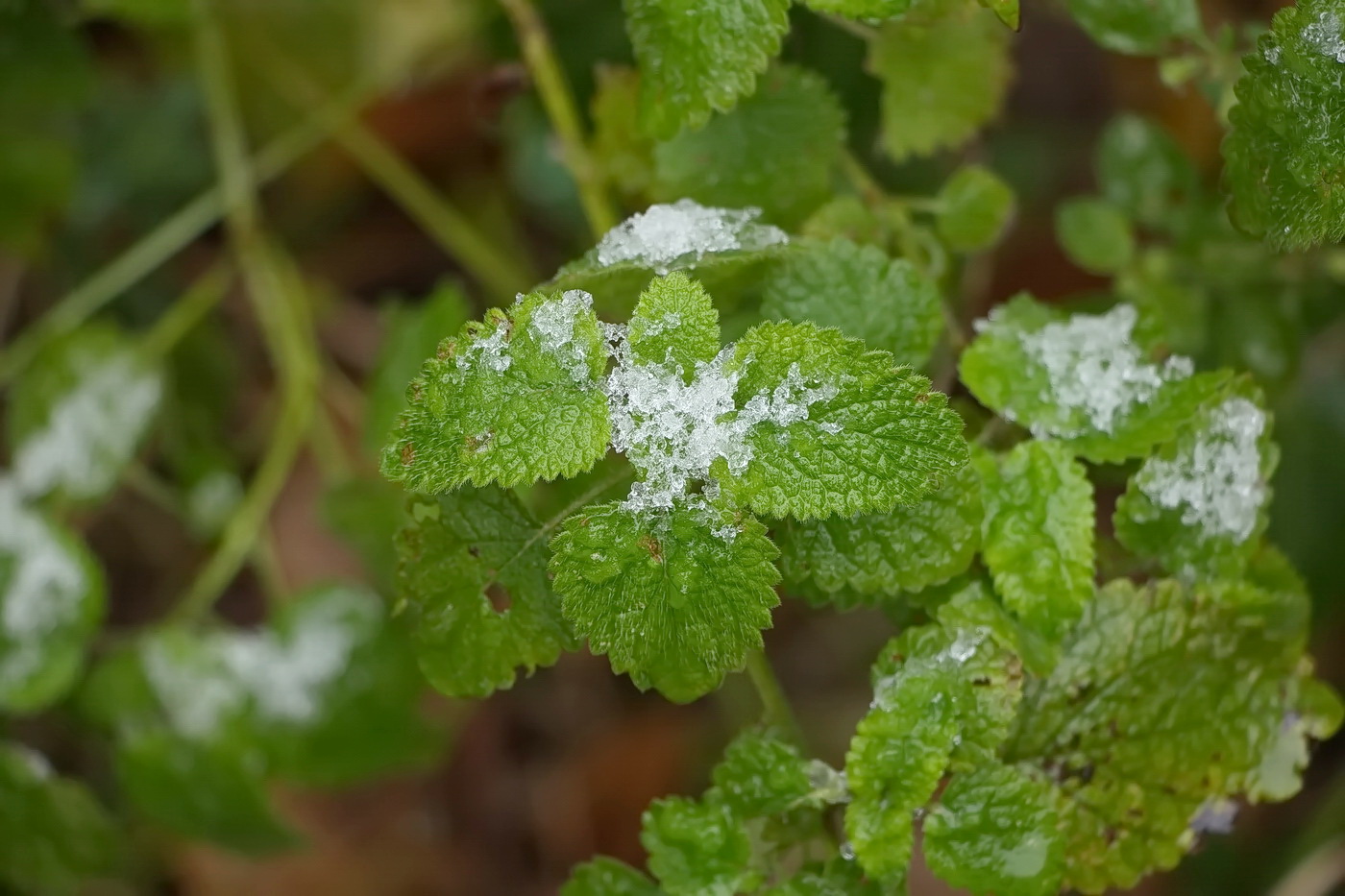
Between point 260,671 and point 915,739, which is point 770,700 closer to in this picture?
point 915,739

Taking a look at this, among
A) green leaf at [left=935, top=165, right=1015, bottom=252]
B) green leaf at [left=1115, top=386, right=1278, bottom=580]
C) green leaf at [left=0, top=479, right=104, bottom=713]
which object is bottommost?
green leaf at [left=1115, top=386, right=1278, bottom=580]

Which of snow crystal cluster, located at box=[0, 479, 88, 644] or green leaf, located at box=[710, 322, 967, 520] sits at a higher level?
→ snow crystal cluster, located at box=[0, 479, 88, 644]

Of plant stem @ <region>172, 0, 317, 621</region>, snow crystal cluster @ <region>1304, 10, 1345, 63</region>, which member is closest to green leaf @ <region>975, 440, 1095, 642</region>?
snow crystal cluster @ <region>1304, 10, 1345, 63</region>

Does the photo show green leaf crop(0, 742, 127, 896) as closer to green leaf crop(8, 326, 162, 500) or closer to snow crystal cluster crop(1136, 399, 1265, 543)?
green leaf crop(8, 326, 162, 500)

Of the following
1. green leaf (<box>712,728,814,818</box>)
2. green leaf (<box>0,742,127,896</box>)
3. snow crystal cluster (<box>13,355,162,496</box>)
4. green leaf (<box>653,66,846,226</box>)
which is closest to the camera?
green leaf (<box>712,728,814,818</box>)

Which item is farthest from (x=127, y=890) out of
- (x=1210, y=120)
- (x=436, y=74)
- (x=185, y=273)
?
(x=1210, y=120)

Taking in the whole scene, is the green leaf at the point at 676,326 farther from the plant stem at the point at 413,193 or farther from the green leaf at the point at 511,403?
the plant stem at the point at 413,193
